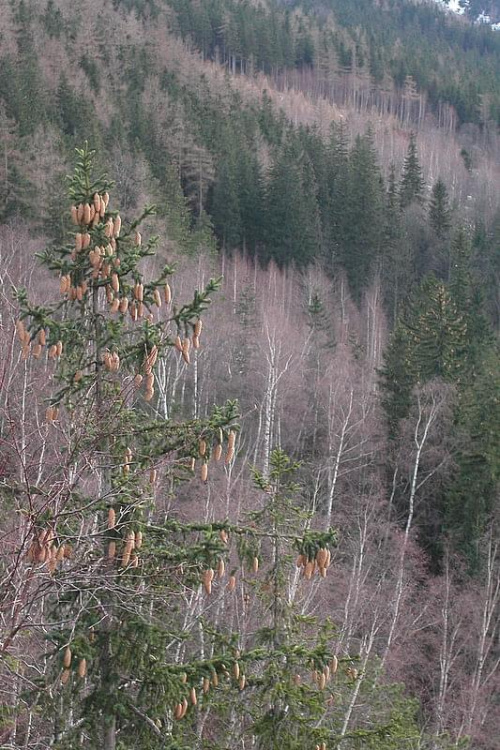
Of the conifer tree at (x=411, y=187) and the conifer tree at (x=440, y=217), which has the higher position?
the conifer tree at (x=411, y=187)

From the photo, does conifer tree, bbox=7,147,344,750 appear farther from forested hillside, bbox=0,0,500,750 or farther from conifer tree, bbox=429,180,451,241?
conifer tree, bbox=429,180,451,241

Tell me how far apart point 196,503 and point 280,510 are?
9.91 meters

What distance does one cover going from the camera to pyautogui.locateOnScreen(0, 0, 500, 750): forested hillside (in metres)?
6.24

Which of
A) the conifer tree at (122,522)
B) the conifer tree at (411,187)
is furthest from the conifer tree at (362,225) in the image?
the conifer tree at (122,522)

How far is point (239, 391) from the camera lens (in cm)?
2917

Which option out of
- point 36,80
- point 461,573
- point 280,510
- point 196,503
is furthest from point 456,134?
point 280,510

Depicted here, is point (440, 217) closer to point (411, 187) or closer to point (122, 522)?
point (411, 187)

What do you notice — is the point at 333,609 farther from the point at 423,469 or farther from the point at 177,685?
the point at 177,685

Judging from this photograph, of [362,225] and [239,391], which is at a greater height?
[362,225]

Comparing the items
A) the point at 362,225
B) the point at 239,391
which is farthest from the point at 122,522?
the point at 362,225

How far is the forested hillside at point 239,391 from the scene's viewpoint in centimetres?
624

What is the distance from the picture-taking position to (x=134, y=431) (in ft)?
20.9

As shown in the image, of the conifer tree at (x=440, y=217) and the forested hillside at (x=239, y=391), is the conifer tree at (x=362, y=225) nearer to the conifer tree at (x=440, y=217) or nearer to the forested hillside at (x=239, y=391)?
the forested hillside at (x=239, y=391)

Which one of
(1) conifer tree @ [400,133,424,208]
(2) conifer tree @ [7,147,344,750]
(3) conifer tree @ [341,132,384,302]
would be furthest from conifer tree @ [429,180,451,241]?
(2) conifer tree @ [7,147,344,750]
